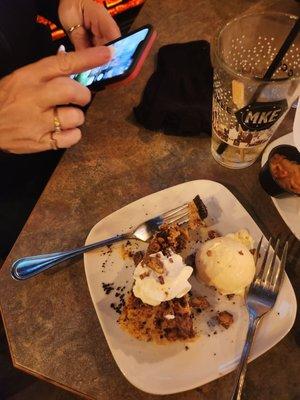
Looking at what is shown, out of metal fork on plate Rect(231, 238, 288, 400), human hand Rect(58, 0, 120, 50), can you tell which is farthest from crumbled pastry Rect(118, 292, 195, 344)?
human hand Rect(58, 0, 120, 50)

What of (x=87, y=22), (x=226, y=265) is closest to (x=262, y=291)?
→ (x=226, y=265)

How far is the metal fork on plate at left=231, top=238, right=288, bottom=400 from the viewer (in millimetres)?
784

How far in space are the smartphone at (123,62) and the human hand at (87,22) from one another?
19 cm

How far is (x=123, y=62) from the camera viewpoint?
0.91m

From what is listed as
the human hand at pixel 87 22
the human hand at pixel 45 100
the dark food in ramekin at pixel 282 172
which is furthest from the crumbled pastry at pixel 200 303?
the human hand at pixel 87 22

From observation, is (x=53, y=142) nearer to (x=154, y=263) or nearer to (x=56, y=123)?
(x=56, y=123)

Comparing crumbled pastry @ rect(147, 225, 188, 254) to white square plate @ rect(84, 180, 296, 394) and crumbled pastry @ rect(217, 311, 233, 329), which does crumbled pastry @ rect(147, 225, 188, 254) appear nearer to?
white square plate @ rect(84, 180, 296, 394)

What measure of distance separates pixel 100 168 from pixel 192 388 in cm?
65

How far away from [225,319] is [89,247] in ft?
1.19

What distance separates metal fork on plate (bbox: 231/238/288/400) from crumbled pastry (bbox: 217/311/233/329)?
4cm

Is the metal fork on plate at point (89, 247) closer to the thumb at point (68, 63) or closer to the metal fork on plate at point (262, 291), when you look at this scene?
the metal fork on plate at point (262, 291)

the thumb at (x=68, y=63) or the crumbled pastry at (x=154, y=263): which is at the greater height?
the thumb at (x=68, y=63)

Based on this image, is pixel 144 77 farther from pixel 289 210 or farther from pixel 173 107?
pixel 289 210

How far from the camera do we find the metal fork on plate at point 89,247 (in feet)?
2.94
